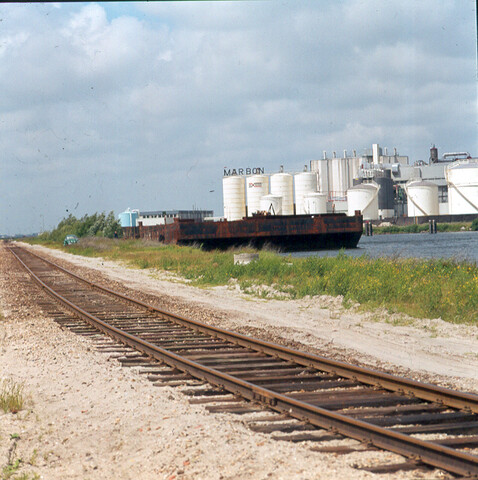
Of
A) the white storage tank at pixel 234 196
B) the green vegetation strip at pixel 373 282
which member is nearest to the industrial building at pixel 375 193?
the white storage tank at pixel 234 196

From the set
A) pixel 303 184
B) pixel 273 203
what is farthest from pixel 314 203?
pixel 303 184

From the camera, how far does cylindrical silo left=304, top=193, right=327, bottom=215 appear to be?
112 metres

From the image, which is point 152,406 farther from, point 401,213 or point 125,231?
point 401,213

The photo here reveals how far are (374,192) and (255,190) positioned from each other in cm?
2252

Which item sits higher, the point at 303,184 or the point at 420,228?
the point at 303,184

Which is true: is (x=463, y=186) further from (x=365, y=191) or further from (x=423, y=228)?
(x=365, y=191)

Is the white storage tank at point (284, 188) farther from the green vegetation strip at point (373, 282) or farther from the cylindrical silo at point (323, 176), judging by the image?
the green vegetation strip at point (373, 282)

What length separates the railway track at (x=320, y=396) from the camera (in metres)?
5.95

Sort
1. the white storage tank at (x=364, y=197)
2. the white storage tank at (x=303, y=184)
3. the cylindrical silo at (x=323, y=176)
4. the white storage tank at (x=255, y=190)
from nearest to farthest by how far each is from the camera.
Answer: the white storage tank at (x=255, y=190), the white storage tank at (x=303, y=184), the white storage tank at (x=364, y=197), the cylindrical silo at (x=323, y=176)

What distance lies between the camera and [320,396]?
7.86m

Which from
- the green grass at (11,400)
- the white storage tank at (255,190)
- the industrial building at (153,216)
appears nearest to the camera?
the green grass at (11,400)

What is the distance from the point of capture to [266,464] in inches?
223

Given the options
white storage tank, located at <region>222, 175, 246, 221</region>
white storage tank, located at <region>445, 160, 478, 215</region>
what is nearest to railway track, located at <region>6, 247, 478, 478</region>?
white storage tank, located at <region>222, 175, 246, 221</region>

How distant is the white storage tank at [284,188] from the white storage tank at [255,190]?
67.3 inches
